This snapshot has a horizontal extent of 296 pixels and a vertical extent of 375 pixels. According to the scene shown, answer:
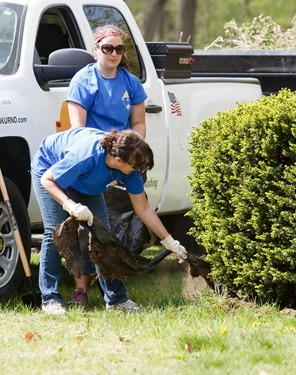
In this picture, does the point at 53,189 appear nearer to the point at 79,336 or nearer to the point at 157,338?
the point at 79,336

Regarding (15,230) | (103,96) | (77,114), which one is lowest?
(15,230)

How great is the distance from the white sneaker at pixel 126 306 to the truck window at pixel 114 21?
6.96 ft

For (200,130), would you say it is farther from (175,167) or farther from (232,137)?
(175,167)

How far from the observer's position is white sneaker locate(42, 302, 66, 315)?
7.11 metres

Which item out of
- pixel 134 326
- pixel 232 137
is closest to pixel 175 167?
pixel 232 137

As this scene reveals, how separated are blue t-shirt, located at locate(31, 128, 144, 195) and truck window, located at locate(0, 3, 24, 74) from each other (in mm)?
835

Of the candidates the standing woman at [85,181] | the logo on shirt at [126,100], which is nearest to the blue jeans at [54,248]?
the standing woman at [85,181]

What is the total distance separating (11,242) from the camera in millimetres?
7535

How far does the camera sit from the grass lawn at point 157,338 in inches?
221

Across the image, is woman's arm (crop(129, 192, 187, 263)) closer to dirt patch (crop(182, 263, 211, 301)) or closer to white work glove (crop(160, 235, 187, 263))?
white work glove (crop(160, 235, 187, 263))

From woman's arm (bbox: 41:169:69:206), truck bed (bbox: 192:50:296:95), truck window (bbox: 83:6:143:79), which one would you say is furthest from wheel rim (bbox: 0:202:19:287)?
truck bed (bbox: 192:50:296:95)

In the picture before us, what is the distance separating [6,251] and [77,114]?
1045mm

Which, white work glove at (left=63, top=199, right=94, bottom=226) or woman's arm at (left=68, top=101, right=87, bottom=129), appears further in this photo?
woman's arm at (left=68, top=101, right=87, bottom=129)

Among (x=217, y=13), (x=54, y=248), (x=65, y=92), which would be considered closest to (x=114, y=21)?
(x=65, y=92)
